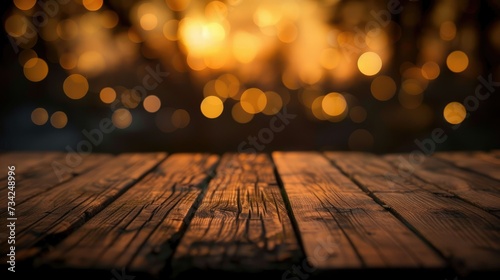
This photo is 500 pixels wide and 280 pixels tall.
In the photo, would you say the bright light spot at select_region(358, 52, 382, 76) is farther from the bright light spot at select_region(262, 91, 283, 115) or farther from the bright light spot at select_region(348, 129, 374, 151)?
the bright light spot at select_region(262, 91, 283, 115)

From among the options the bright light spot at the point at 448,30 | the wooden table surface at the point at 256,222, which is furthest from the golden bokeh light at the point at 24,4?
the bright light spot at the point at 448,30

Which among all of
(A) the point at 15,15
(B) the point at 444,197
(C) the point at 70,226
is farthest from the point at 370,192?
(A) the point at 15,15

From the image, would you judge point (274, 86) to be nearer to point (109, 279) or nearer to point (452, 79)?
point (452, 79)

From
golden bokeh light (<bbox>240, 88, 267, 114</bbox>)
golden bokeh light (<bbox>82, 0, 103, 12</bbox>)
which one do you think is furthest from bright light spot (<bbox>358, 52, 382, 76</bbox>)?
golden bokeh light (<bbox>82, 0, 103, 12</bbox>)

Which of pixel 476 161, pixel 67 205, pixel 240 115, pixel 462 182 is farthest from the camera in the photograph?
pixel 240 115

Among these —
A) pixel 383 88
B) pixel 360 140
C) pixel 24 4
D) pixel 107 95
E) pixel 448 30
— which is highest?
pixel 24 4

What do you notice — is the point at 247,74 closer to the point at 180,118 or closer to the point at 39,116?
the point at 180,118

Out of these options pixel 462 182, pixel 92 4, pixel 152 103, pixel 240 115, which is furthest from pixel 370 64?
pixel 462 182
